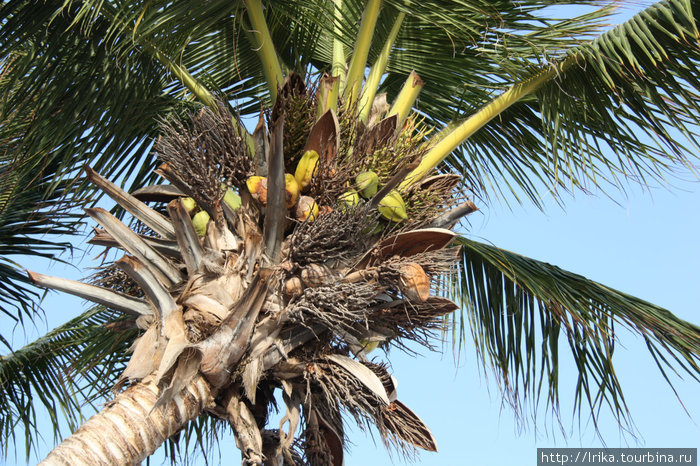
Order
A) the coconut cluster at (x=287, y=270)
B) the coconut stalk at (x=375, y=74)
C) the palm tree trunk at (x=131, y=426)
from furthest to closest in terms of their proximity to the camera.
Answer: the coconut stalk at (x=375, y=74)
the coconut cluster at (x=287, y=270)
the palm tree trunk at (x=131, y=426)

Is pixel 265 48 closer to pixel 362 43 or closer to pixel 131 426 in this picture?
pixel 362 43

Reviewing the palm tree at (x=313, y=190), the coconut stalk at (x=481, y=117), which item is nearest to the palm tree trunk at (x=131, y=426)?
the palm tree at (x=313, y=190)

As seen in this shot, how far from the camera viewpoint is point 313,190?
3.02 meters

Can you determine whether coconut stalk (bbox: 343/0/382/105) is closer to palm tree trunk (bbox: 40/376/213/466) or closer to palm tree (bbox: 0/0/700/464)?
palm tree (bbox: 0/0/700/464)

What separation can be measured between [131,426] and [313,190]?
1.17 m

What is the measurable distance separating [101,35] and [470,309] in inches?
101

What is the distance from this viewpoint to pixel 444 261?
301 centimetres

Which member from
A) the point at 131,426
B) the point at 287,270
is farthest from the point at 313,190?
the point at 131,426

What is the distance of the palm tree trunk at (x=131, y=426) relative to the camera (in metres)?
2.30

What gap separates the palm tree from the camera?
2.72 meters

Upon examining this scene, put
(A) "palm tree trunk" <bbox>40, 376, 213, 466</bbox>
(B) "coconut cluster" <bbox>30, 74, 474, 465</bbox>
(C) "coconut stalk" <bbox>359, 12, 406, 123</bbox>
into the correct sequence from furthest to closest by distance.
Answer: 1. (C) "coconut stalk" <bbox>359, 12, 406, 123</bbox>
2. (B) "coconut cluster" <bbox>30, 74, 474, 465</bbox>
3. (A) "palm tree trunk" <bbox>40, 376, 213, 466</bbox>

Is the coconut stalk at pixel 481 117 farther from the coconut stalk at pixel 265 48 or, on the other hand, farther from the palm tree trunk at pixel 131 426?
the palm tree trunk at pixel 131 426

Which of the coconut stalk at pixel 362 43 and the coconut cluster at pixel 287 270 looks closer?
the coconut cluster at pixel 287 270

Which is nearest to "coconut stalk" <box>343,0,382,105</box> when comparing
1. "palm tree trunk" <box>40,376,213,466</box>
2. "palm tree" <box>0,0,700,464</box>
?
"palm tree" <box>0,0,700,464</box>
